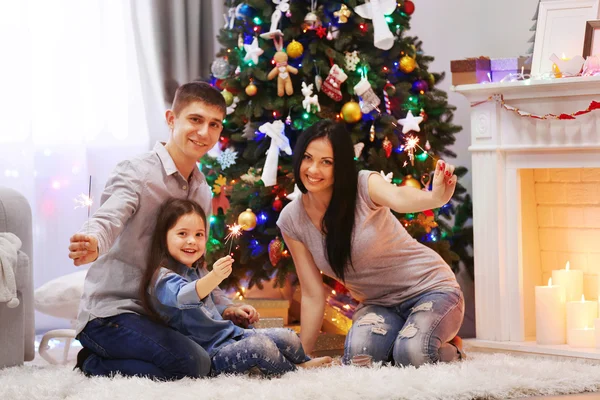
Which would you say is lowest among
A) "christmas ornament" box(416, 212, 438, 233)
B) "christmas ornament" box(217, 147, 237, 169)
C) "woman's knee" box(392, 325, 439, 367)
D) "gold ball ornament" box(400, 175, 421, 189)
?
"woman's knee" box(392, 325, 439, 367)

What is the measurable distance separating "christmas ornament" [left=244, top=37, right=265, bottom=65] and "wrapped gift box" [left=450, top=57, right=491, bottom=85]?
0.79m

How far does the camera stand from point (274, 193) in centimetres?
342

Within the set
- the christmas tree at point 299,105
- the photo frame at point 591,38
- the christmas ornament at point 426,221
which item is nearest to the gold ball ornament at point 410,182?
the christmas tree at point 299,105

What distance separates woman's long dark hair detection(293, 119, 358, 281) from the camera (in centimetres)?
279

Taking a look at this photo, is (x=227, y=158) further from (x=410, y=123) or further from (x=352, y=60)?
(x=410, y=123)

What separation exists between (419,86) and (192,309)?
158 centimetres

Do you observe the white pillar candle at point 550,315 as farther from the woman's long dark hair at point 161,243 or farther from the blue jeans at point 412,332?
the woman's long dark hair at point 161,243

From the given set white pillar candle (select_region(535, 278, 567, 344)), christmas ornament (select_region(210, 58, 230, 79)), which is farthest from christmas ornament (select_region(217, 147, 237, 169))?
white pillar candle (select_region(535, 278, 567, 344))

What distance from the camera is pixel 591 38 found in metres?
3.24

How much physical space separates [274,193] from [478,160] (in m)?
0.83

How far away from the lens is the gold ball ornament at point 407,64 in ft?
11.5

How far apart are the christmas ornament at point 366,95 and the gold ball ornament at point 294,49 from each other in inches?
10.6

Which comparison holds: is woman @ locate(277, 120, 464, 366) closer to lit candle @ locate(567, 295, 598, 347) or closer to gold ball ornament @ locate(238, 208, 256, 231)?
gold ball ornament @ locate(238, 208, 256, 231)

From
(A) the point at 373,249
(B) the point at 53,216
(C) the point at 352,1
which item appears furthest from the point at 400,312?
(B) the point at 53,216
